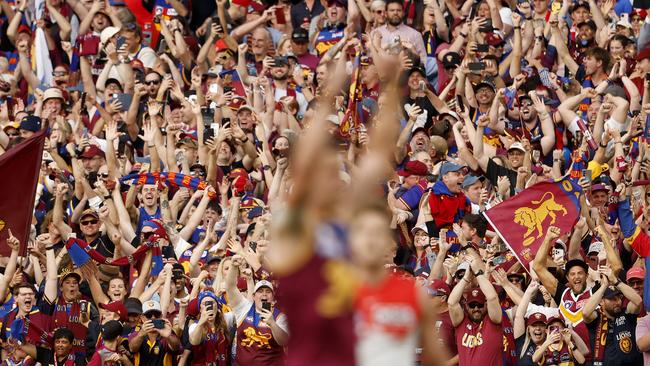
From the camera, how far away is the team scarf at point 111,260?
16.8m

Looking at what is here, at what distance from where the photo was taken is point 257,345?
15.3 meters

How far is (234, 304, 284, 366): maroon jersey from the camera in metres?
15.3

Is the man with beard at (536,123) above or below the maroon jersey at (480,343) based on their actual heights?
below


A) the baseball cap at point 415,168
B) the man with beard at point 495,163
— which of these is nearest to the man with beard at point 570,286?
the man with beard at point 495,163

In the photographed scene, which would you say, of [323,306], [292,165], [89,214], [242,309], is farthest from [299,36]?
[323,306]

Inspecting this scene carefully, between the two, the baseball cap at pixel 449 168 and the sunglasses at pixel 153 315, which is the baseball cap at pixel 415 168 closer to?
the baseball cap at pixel 449 168

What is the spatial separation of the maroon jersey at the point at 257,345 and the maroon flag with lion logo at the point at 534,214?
8.15ft

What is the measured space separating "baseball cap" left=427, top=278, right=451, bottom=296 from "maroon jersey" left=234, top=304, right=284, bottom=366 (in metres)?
1.38

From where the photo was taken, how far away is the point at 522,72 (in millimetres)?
20250

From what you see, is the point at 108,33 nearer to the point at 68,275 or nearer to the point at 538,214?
the point at 68,275

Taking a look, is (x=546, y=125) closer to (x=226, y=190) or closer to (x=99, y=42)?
(x=226, y=190)

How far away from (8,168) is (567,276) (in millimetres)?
5795

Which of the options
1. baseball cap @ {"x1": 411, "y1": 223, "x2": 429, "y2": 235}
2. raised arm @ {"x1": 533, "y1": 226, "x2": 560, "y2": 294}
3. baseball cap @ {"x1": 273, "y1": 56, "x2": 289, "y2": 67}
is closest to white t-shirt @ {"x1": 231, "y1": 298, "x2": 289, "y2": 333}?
baseball cap @ {"x1": 411, "y1": 223, "x2": 429, "y2": 235}

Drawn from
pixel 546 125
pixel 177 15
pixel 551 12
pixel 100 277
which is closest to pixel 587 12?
pixel 551 12
